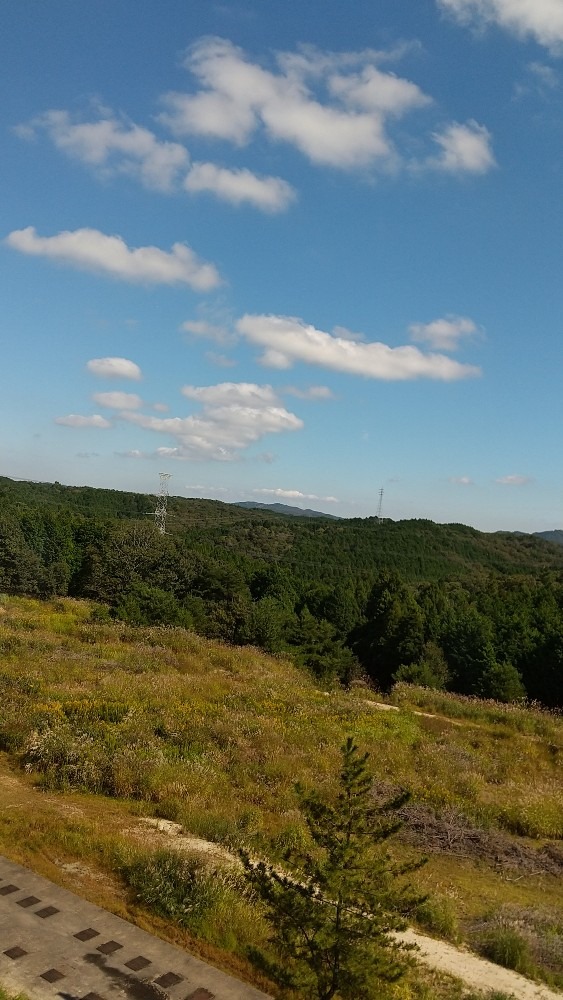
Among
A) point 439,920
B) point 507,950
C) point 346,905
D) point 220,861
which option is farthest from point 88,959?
point 507,950

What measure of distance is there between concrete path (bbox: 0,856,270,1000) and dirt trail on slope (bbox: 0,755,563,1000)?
803 millimetres

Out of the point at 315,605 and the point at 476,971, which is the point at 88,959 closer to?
the point at 476,971

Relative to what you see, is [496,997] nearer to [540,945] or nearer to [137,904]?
[540,945]

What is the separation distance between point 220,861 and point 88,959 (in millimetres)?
2902

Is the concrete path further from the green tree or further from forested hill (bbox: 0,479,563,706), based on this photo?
forested hill (bbox: 0,479,563,706)

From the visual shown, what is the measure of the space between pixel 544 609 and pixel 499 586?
22.6 meters

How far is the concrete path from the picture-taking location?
5.29 m

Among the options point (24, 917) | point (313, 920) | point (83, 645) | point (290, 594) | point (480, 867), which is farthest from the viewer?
point (290, 594)

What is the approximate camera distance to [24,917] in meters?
6.29

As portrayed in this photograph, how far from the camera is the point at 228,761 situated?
42.8 feet

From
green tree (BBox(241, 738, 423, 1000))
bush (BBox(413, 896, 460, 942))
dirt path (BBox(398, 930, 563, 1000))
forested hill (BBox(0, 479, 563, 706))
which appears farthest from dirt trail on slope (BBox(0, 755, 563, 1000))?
forested hill (BBox(0, 479, 563, 706))

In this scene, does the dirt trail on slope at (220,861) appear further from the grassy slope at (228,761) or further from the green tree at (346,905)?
the green tree at (346,905)

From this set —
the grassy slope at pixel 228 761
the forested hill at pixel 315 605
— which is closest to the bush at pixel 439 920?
the grassy slope at pixel 228 761

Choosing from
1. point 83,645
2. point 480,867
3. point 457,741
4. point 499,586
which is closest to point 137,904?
point 480,867
